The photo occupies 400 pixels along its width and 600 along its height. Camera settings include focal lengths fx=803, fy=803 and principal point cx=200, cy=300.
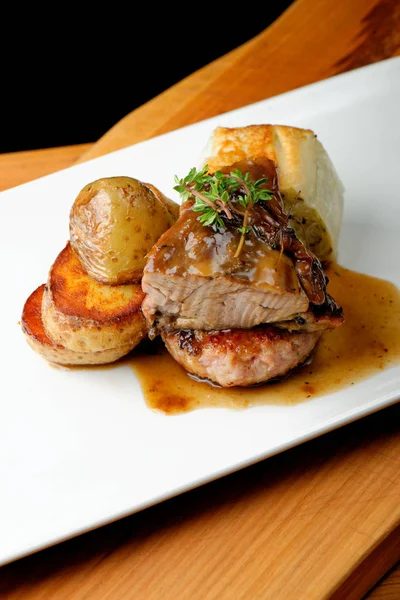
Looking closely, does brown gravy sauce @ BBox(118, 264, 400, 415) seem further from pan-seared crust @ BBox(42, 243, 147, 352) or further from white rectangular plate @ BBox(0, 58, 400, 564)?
pan-seared crust @ BBox(42, 243, 147, 352)

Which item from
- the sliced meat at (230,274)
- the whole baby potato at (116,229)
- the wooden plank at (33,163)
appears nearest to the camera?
the sliced meat at (230,274)

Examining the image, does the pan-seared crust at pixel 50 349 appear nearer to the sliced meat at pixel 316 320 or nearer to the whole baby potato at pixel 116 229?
the whole baby potato at pixel 116 229

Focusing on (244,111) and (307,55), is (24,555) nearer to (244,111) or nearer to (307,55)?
(244,111)

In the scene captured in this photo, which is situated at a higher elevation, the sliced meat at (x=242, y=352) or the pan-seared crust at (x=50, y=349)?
the pan-seared crust at (x=50, y=349)

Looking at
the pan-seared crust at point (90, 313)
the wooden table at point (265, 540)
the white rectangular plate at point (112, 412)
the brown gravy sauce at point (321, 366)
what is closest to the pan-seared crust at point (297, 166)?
the white rectangular plate at point (112, 412)

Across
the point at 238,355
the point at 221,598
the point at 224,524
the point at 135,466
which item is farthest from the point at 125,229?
the point at 221,598

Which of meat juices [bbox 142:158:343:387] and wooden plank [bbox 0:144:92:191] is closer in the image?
meat juices [bbox 142:158:343:387]

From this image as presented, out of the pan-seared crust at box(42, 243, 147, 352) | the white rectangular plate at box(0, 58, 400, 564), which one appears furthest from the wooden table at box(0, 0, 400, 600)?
the pan-seared crust at box(42, 243, 147, 352)
